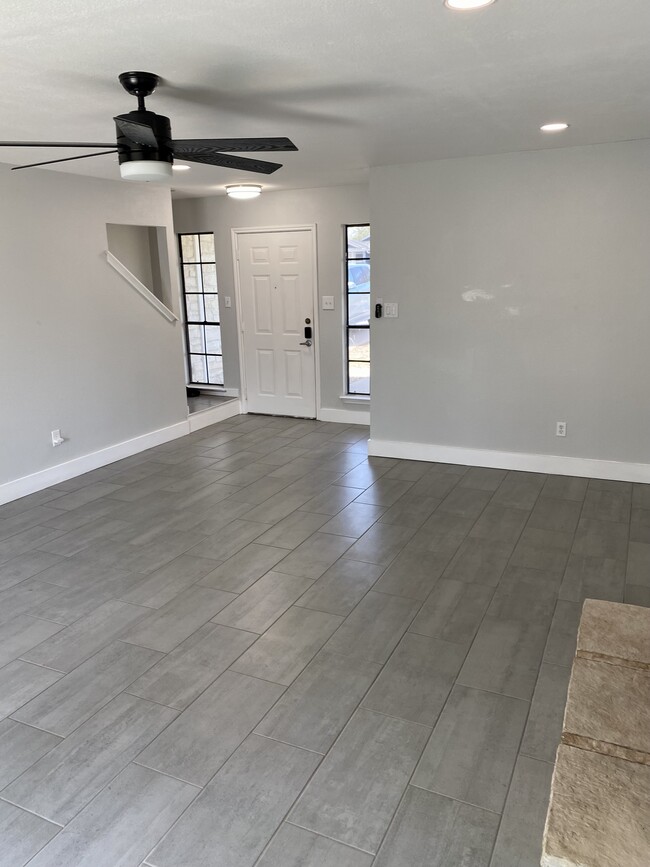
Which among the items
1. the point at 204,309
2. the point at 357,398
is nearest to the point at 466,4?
the point at 357,398

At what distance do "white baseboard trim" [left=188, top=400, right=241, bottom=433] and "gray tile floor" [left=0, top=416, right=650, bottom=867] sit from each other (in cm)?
191

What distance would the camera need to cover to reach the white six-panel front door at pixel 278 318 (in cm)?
684

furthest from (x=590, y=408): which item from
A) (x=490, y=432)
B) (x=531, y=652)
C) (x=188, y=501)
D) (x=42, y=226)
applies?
(x=42, y=226)

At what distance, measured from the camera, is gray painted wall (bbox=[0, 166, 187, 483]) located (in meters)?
4.70

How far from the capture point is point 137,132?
8.12 ft

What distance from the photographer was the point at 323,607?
3180 millimetres

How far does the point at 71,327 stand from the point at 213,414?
2.19 m

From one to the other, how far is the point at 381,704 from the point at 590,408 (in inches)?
128

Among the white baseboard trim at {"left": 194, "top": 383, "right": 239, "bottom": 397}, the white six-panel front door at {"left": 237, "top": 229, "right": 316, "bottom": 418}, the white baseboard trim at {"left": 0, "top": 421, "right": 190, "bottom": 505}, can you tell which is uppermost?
the white six-panel front door at {"left": 237, "top": 229, "right": 316, "bottom": 418}

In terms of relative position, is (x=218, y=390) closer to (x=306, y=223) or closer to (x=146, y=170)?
(x=306, y=223)

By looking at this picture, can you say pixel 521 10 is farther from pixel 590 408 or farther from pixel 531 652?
pixel 590 408

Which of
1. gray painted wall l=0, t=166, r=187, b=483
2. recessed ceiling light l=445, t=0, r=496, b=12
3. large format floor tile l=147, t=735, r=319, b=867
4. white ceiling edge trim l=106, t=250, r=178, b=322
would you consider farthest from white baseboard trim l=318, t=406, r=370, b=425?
recessed ceiling light l=445, t=0, r=496, b=12

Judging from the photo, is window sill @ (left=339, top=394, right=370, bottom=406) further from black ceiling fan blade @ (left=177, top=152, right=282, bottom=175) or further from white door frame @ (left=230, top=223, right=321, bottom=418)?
black ceiling fan blade @ (left=177, top=152, right=282, bottom=175)

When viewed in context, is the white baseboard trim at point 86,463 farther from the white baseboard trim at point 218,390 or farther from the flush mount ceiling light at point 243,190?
the flush mount ceiling light at point 243,190
